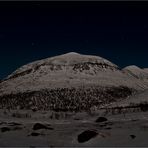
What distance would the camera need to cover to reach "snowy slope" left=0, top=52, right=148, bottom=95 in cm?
10100

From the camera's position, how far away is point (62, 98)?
78.2 meters

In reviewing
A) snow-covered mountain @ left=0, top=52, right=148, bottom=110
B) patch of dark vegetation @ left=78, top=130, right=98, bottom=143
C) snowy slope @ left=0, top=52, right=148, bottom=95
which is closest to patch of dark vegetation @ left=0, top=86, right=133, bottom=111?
snow-covered mountain @ left=0, top=52, right=148, bottom=110

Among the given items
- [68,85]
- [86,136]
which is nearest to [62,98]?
[68,85]

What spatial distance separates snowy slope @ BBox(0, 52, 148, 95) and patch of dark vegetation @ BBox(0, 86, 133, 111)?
304 inches

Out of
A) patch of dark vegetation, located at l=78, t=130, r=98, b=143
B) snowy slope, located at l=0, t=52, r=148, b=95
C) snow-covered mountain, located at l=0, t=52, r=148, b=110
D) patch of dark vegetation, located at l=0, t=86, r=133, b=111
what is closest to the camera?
patch of dark vegetation, located at l=78, t=130, r=98, b=143

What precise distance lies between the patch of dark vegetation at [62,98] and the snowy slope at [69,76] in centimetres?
772

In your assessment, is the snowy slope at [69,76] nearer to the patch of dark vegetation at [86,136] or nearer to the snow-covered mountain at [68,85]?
the snow-covered mountain at [68,85]

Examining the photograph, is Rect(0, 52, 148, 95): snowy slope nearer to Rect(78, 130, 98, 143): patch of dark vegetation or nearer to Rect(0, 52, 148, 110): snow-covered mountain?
Rect(0, 52, 148, 110): snow-covered mountain

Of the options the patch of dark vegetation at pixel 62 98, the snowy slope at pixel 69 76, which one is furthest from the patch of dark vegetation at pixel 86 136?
the snowy slope at pixel 69 76

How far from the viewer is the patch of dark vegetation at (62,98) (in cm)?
7139

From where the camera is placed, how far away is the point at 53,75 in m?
119

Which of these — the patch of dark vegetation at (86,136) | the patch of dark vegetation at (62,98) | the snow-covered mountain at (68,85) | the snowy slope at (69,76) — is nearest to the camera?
the patch of dark vegetation at (86,136)

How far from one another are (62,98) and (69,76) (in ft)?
127

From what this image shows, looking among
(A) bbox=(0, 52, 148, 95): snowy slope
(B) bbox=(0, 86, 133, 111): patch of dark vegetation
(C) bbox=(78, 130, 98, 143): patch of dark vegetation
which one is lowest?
(C) bbox=(78, 130, 98, 143): patch of dark vegetation
